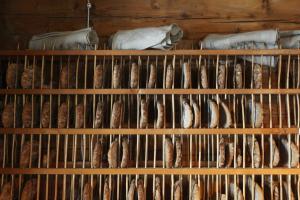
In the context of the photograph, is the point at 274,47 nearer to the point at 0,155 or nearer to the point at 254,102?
the point at 254,102

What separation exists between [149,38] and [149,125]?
0.39 m

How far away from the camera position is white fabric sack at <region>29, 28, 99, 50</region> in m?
1.63

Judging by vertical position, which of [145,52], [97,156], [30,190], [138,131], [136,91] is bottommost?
[30,190]

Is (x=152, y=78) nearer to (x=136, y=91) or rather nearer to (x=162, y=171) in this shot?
(x=136, y=91)

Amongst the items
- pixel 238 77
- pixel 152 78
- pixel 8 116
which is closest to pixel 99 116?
pixel 152 78

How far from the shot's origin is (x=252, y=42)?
166 centimetres

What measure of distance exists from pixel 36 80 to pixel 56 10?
41cm

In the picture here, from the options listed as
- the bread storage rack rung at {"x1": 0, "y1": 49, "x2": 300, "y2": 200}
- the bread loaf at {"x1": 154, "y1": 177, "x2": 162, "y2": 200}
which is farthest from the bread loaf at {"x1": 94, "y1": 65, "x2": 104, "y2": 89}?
the bread loaf at {"x1": 154, "y1": 177, "x2": 162, "y2": 200}

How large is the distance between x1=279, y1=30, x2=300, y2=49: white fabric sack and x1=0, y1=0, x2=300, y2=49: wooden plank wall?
13 cm

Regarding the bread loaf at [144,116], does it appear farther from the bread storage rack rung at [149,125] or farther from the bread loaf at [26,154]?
the bread loaf at [26,154]

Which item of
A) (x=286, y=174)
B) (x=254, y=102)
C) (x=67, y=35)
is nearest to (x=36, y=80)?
(x=67, y=35)

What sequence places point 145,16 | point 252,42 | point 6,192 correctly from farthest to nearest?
point 145,16 < point 252,42 < point 6,192

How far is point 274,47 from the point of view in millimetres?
1648

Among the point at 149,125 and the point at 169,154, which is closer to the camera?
the point at 169,154
